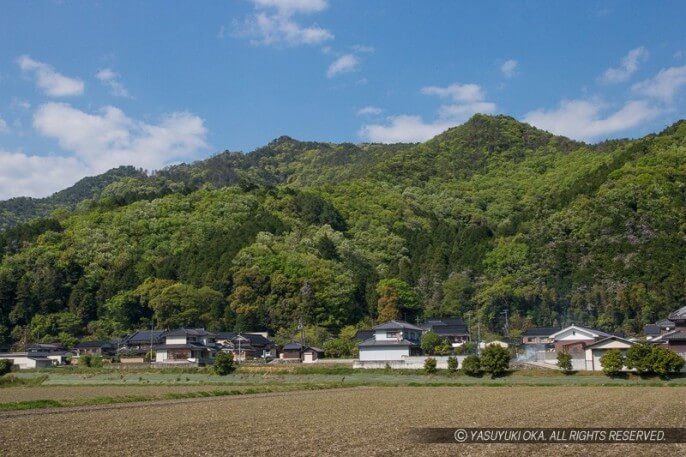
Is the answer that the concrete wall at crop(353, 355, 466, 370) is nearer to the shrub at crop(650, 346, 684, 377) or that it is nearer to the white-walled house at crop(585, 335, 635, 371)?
the white-walled house at crop(585, 335, 635, 371)

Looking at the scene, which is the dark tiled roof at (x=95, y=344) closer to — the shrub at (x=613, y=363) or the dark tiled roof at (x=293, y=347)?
the dark tiled roof at (x=293, y=347)

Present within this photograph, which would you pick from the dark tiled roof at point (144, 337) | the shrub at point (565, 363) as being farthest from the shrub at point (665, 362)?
the dark tiled roof at point (144, 337)

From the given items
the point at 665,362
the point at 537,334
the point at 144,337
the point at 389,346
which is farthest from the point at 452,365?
the point at 144,337

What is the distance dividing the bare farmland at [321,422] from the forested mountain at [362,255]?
48.5 m

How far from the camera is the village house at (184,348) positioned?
210 feet

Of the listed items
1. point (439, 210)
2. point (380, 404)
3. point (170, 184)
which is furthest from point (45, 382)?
point (170, 184)

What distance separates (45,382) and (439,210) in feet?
284

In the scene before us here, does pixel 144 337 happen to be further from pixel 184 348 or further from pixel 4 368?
pixel 4 368

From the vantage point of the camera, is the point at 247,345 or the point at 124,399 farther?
the point at 247,345

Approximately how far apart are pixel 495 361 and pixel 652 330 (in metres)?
28.5

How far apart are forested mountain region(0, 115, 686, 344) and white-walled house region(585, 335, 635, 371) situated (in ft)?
86.7

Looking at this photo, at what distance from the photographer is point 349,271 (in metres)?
91.1

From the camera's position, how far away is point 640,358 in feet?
122

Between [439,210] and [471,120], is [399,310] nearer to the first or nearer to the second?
[439,210]
